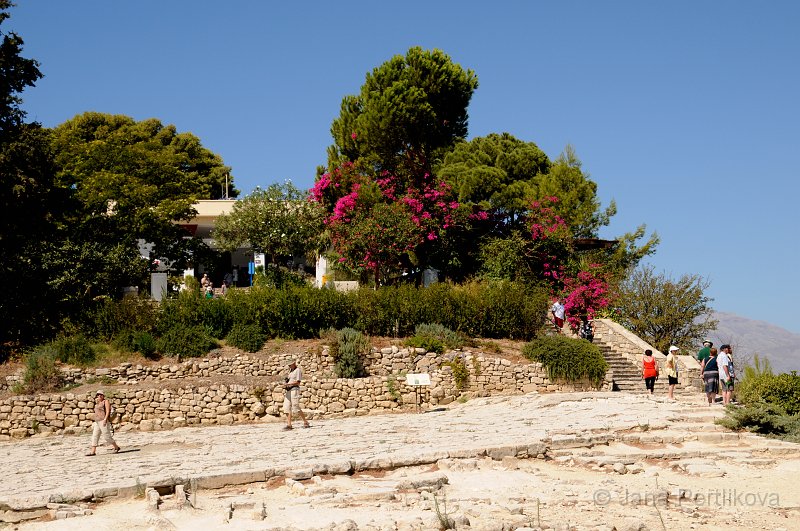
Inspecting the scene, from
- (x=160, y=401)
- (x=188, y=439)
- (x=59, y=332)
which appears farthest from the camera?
(x=59, y=332)

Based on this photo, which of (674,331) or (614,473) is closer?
(614,473)

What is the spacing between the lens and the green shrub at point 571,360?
2917 centimetres

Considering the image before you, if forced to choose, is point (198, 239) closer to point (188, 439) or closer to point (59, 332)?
point (59, 332)

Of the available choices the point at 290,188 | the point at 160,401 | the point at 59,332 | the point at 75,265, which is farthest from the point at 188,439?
the point at 290,188

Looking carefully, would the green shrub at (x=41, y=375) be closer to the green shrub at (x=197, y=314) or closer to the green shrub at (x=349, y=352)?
the green shrub at (x=197, y=314)

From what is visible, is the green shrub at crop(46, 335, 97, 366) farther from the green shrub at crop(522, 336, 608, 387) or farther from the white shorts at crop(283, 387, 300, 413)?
the green shrub at crop(522, 336, 608, 387)

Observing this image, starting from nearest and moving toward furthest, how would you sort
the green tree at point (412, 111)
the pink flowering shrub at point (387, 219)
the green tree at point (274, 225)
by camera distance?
the pink flowering shrub at point (387, 219), the green tree at point (412, 111), the green tree at point (274, 225)

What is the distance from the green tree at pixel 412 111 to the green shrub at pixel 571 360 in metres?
10.8

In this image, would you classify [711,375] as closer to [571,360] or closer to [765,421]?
[765,421]

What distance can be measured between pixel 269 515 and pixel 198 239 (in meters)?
26.1

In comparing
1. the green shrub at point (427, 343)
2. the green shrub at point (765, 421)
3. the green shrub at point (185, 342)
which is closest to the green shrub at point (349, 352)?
the green shrub at point (427, 343)

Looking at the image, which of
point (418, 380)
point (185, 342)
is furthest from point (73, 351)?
point (418, 380)

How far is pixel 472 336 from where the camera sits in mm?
31797

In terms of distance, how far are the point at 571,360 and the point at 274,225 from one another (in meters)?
15.1
